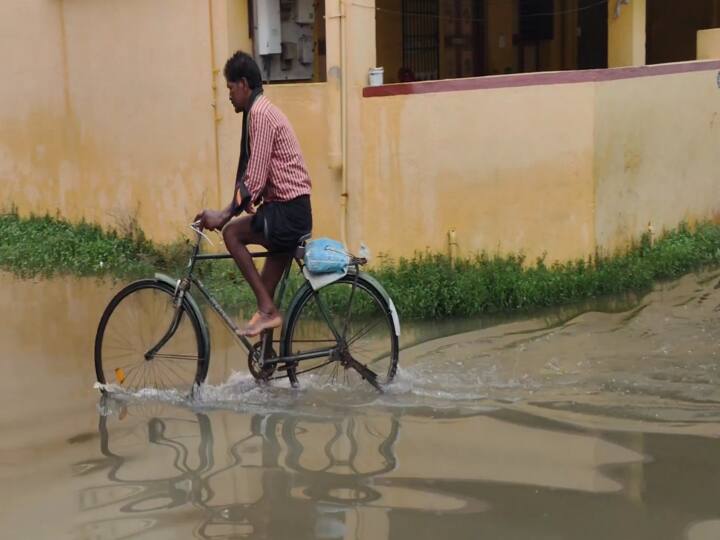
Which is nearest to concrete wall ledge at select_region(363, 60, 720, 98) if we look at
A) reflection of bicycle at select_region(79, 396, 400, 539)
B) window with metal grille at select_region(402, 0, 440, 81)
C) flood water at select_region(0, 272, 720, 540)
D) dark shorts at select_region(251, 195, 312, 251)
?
flood water at select_region(0, 272, 720, 540)

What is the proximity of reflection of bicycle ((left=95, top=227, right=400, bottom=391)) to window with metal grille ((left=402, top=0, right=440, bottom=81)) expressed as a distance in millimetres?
7802

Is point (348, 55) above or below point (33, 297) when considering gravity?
above

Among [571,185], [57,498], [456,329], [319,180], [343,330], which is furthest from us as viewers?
[319,180]

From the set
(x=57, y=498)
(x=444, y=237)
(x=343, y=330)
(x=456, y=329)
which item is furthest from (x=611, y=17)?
(x=57, y=498)

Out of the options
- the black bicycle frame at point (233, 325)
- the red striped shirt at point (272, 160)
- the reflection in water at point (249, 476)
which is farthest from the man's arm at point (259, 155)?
the reflection in water at point (249, 476)

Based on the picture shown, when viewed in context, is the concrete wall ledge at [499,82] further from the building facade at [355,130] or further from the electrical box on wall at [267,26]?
the electrical box on wall at [267,26]

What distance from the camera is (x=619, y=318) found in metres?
7.61

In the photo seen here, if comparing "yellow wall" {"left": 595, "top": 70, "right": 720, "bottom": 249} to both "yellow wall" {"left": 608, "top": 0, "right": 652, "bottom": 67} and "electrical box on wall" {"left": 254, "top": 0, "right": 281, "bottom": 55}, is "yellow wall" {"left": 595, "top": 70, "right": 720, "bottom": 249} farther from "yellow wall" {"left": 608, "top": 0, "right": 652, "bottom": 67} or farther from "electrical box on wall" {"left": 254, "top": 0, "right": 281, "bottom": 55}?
"electrical box on wall" {"left": 254, "top": 0, "right": 281, "bottom": 55}

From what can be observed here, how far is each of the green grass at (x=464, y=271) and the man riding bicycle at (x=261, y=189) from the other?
1849mm

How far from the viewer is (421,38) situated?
1368 centimetres

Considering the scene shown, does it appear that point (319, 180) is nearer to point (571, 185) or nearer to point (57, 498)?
point (571, 185)

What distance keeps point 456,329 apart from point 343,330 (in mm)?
1673

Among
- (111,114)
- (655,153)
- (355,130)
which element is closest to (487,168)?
(355,130)

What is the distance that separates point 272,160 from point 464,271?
2.77 metres
